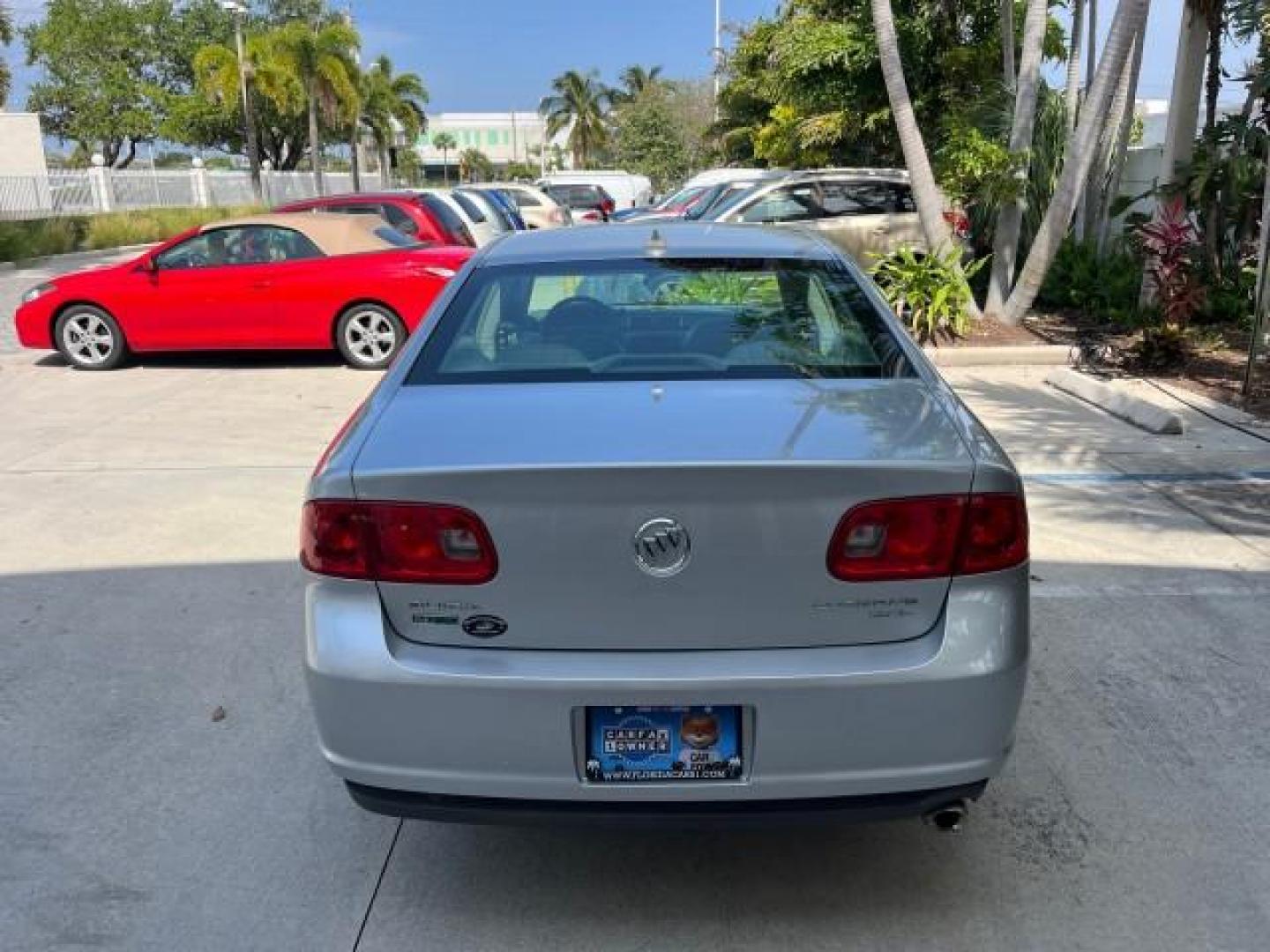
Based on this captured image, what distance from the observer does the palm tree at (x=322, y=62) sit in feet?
136

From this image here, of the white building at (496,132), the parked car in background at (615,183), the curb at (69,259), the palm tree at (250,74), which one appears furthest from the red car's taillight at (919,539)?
the white building at (496,132)

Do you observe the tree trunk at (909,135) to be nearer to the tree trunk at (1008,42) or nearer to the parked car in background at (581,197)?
the tree trunk at (1008,42)

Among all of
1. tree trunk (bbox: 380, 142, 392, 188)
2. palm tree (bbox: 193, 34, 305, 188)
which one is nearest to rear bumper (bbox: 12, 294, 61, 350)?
palm tree (bbox: 193, 34, 305, 188)

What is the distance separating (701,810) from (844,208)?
Answer: 1204cm

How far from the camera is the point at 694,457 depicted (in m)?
2.49

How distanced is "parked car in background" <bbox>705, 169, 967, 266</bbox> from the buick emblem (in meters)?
11.1

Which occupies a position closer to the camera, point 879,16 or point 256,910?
point 256,910

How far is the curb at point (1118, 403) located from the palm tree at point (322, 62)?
124 ft

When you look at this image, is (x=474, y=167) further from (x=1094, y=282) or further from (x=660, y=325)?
(x=660, y=325)

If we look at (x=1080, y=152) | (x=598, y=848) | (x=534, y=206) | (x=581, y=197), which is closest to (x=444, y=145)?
(x=581, y=197)

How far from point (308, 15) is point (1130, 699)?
66.4 metres

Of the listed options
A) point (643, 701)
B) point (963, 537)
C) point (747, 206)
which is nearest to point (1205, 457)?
point (963, 537)

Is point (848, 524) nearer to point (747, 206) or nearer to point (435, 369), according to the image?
point (435, 369)

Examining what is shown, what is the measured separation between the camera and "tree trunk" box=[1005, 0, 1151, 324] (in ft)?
31.9
